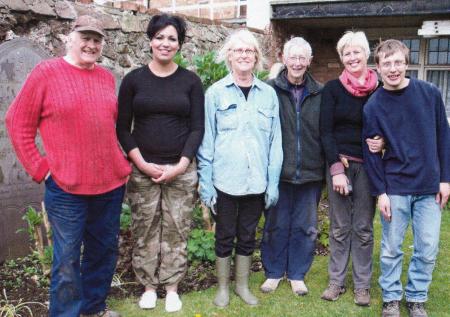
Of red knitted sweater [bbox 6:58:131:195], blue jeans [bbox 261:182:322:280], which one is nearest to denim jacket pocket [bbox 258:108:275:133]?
blue jeans [bbox 261:182:322:280]

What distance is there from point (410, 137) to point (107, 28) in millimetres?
3420

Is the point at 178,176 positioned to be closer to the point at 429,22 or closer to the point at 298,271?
the point at 298,271

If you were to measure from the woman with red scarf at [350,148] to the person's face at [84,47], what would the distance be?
1531 millimetres

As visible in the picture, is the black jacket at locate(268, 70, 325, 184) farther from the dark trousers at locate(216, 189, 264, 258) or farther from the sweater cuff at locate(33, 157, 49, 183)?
the sweater cuff at locate(33, 157, 49, 183)

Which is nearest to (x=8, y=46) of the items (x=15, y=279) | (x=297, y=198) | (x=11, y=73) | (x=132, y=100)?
(x=11, y=73)

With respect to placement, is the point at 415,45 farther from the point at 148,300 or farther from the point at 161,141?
the point at 148,300

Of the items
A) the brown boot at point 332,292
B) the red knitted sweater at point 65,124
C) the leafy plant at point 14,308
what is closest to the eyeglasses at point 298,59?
the red knitted sweater at point 65,124

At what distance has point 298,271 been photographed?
369 centimetres

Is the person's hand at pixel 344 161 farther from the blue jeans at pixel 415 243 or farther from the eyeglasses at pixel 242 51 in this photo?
the eyeglasses at pixel 242 51

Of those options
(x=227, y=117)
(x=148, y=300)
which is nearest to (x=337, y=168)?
(x=227, y=117)

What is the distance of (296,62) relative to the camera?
10.7ft

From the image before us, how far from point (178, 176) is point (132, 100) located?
566 millimetres

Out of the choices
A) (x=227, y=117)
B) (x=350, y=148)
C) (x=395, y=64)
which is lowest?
(x=350, y=148)

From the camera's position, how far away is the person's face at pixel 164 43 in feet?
9.70
